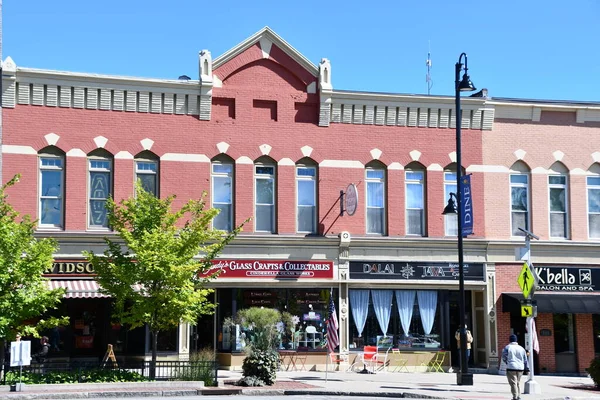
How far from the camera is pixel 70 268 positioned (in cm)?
2902

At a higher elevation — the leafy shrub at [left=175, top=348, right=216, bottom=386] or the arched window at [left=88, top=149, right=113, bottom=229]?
the arched window at [left=88, top=149, right=113, bottom=229]

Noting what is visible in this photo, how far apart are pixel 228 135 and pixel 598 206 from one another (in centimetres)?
1447

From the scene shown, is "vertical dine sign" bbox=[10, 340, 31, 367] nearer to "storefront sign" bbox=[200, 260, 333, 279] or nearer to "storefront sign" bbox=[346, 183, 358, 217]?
"storefront sign" bbox=[200, 260, 333, 279]

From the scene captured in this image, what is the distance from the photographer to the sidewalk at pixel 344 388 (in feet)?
72.6

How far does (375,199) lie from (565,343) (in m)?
8.96

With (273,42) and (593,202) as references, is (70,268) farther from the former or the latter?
(593,202)

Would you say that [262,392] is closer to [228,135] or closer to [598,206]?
[228,135]

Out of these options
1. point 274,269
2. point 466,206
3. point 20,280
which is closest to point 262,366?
point 274,269

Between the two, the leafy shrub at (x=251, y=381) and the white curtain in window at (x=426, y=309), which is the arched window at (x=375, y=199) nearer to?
the white curtain in window at (x=426, y=309)

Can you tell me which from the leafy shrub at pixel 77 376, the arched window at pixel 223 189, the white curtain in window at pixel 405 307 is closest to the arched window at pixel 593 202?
the white curtain in window at pixel 405 307

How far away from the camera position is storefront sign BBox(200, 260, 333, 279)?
30.4 meters

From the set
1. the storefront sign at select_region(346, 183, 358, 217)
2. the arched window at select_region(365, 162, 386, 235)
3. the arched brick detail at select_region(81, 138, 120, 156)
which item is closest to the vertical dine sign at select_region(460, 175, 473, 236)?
the storefront sign at select_region(346, 183, 358, 217)

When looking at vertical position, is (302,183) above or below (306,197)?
above

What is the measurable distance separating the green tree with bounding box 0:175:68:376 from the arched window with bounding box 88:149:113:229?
6433 millimetres
